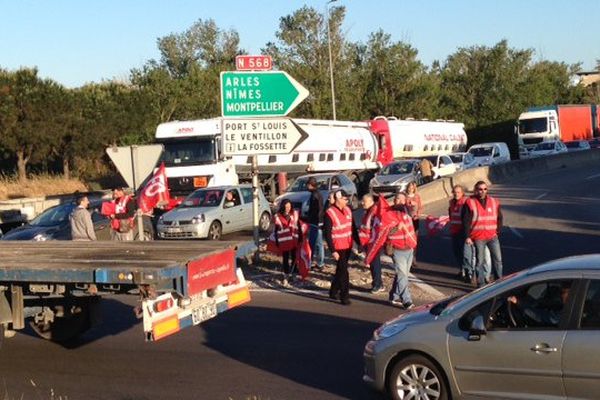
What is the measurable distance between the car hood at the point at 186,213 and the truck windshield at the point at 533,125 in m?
35.6

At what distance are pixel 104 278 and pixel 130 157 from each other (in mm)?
6721

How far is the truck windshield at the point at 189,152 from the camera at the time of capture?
1197 inches

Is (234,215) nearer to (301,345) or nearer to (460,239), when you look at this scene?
(460,239)

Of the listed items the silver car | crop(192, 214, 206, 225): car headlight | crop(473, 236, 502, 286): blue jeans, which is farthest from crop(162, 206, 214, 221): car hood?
the silver car

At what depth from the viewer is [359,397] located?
8062 mm

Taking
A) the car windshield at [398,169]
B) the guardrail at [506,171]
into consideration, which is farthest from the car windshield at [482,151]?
the car windshield at [398,169]

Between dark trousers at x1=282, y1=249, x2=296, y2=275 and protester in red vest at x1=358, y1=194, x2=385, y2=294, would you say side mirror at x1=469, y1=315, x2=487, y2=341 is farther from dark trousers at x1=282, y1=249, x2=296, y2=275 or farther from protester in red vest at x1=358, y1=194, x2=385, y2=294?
dark trousers at x1=282, y1=249, x2=296, y2=275

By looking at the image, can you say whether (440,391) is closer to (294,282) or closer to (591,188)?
(294,282)

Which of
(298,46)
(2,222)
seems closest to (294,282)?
(2,222)

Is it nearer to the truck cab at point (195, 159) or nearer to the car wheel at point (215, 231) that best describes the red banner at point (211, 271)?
the car wheel at point (215, 231)

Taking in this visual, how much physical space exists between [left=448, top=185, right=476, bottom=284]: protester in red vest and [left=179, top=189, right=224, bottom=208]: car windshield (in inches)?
425

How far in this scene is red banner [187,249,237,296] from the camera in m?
8.34

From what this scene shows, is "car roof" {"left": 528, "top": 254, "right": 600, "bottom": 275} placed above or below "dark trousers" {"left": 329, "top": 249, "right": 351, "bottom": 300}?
above

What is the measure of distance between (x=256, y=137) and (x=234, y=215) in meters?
9.80
